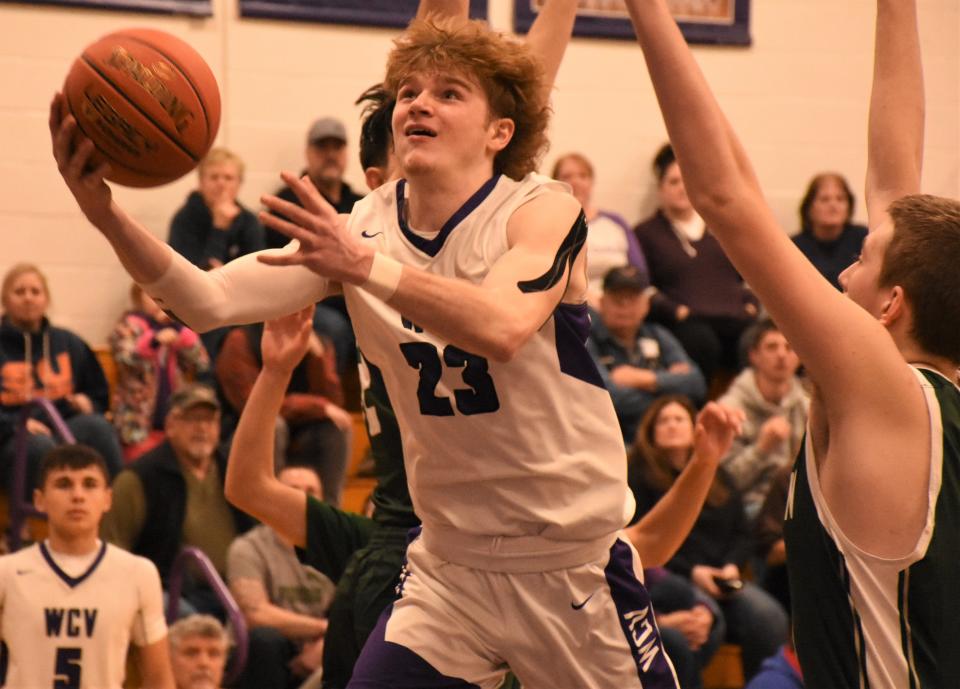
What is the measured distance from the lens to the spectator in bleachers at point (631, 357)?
8.04 m

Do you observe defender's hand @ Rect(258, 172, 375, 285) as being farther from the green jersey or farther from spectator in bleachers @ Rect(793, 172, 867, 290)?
spectator in bleachers @ Rect(793, 172, 867, 290)

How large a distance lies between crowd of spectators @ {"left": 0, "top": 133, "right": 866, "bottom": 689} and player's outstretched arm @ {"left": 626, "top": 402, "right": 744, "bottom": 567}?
2233 mm

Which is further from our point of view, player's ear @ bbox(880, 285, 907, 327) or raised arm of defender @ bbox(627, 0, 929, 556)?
player's ear @ bbox(880, 285, 907, 327)

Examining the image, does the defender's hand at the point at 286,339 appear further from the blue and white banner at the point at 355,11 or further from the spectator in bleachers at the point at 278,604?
the blue and white banner at the point at 355,11

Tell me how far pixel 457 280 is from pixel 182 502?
4.18 meters

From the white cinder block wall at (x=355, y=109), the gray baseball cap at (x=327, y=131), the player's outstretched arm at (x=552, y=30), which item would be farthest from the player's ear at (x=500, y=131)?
the white cinder block wall at (x=355, y=109)

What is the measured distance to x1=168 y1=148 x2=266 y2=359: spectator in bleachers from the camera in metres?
8.41

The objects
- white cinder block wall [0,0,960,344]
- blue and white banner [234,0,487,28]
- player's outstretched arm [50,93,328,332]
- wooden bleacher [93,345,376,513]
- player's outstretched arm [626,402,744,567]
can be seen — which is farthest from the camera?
blue and white banner [234,0,487,28]

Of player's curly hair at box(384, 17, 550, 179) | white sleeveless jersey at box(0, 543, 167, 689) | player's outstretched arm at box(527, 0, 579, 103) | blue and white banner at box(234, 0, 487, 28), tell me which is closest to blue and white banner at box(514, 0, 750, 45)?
blue and white banner at box(234, 0, 487, 28)

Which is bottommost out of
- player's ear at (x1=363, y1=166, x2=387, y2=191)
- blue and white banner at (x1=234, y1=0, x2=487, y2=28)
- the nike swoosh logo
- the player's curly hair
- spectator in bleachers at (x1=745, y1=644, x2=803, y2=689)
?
spectator in bleachers at (x1=745, y1=644, x2=803, y2=689)

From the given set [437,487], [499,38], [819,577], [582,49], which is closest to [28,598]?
[437,487]

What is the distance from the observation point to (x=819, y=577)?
277 centimetres

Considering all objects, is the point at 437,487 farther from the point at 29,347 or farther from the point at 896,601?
the point at 29,347

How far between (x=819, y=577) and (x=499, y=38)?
1.55 metres
